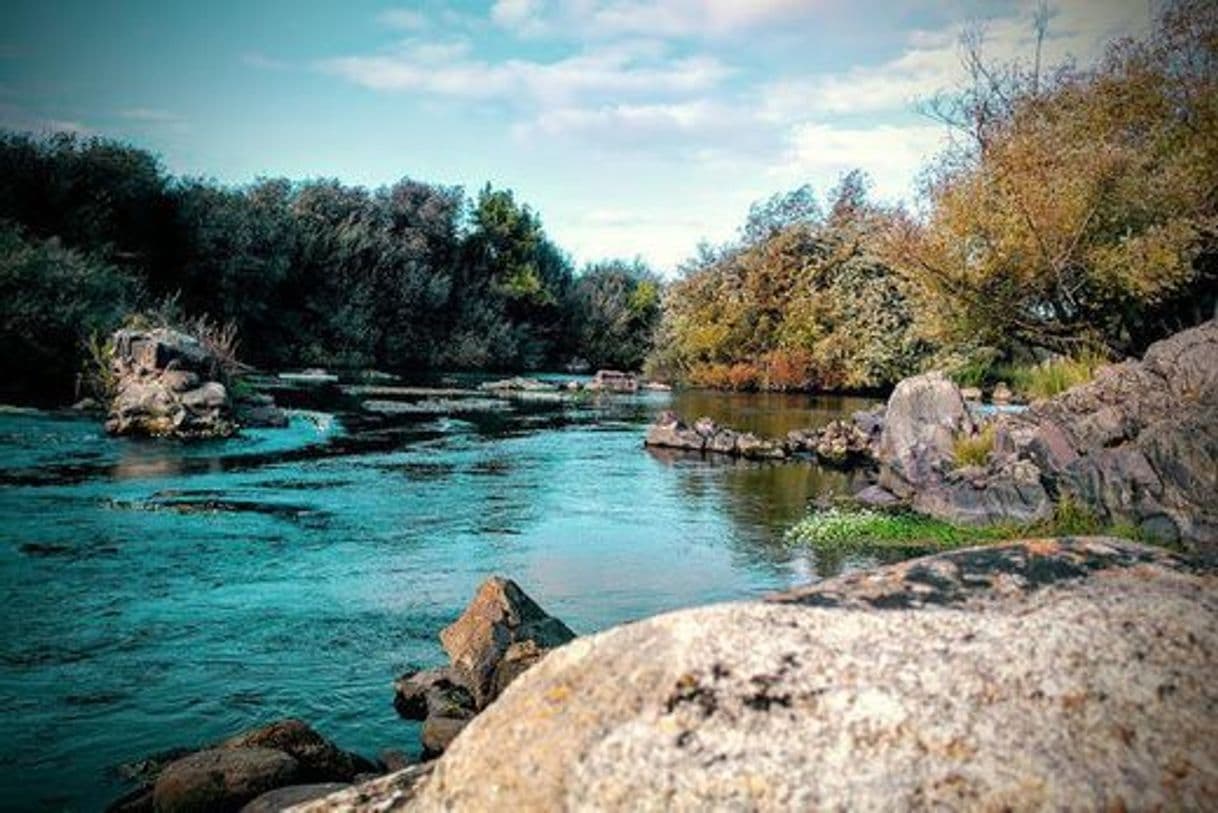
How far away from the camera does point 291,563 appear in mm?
12906

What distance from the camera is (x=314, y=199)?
73.6 metres

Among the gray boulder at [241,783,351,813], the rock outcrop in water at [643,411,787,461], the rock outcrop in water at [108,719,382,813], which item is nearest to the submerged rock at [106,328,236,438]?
the rock outcrop in water at [643,411,787,461]

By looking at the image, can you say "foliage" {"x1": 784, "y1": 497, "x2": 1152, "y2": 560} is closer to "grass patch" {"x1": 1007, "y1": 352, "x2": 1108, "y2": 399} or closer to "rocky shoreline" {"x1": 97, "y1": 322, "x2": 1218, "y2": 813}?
"grass patch" {"x1": 1007, "y1": 352, "x2": 1108, "y2": 399}

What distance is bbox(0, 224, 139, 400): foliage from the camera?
29172 mm

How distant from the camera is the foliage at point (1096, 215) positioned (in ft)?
78.1

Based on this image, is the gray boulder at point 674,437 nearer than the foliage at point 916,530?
No

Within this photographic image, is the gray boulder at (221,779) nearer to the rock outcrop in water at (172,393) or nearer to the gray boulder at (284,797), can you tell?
the gray boulder at (284,797)

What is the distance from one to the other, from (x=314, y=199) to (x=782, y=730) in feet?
253

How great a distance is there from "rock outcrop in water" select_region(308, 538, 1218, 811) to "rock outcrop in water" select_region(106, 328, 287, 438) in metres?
24.1

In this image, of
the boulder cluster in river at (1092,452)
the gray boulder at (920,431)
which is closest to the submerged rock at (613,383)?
the gray boulder at (920,431)

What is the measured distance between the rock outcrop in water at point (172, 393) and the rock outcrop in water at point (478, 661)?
735 inches

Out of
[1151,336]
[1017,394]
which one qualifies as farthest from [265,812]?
[1017,394]

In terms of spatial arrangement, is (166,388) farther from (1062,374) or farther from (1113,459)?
(1062,374)

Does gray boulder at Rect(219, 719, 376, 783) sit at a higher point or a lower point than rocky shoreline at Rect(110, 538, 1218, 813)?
lower
